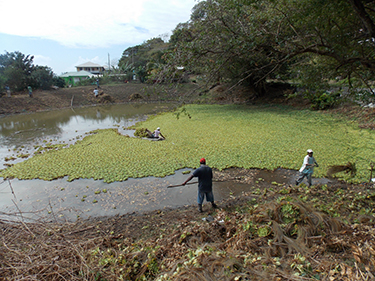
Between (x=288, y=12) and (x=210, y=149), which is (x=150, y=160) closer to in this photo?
(x=210, y=149)

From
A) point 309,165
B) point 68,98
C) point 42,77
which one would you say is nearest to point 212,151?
point 309,165

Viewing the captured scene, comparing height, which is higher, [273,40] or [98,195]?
[273,40]

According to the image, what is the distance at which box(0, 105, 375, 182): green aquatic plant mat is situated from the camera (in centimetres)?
807

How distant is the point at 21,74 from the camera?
2427 centimetres

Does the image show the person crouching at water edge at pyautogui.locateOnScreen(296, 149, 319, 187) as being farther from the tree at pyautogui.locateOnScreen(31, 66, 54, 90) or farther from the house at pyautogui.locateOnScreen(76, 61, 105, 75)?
the house at pyautogui.locateOnScreen(76, 61, 105, 75)

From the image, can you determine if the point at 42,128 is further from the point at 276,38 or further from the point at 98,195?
the point at 276,38

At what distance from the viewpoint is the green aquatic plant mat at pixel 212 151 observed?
8070mm

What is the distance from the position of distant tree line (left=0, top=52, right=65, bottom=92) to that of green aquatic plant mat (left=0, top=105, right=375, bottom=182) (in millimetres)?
17463

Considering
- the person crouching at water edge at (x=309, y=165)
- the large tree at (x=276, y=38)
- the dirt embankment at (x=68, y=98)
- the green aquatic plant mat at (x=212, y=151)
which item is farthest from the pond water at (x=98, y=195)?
the dirt embankment at (x=68, y=98)

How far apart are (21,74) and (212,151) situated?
983 inches

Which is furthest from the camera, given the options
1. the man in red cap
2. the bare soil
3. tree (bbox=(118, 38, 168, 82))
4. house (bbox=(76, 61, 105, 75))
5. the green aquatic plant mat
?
house (bbox=(76, 61, 105, 75))

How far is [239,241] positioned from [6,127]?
19035 millimetres

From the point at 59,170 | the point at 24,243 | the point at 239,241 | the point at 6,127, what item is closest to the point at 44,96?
the point at 6,127

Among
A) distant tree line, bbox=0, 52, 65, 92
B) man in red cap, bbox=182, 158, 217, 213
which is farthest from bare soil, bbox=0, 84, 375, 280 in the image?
distant tree line, bbox=0, 52, 65, 92
